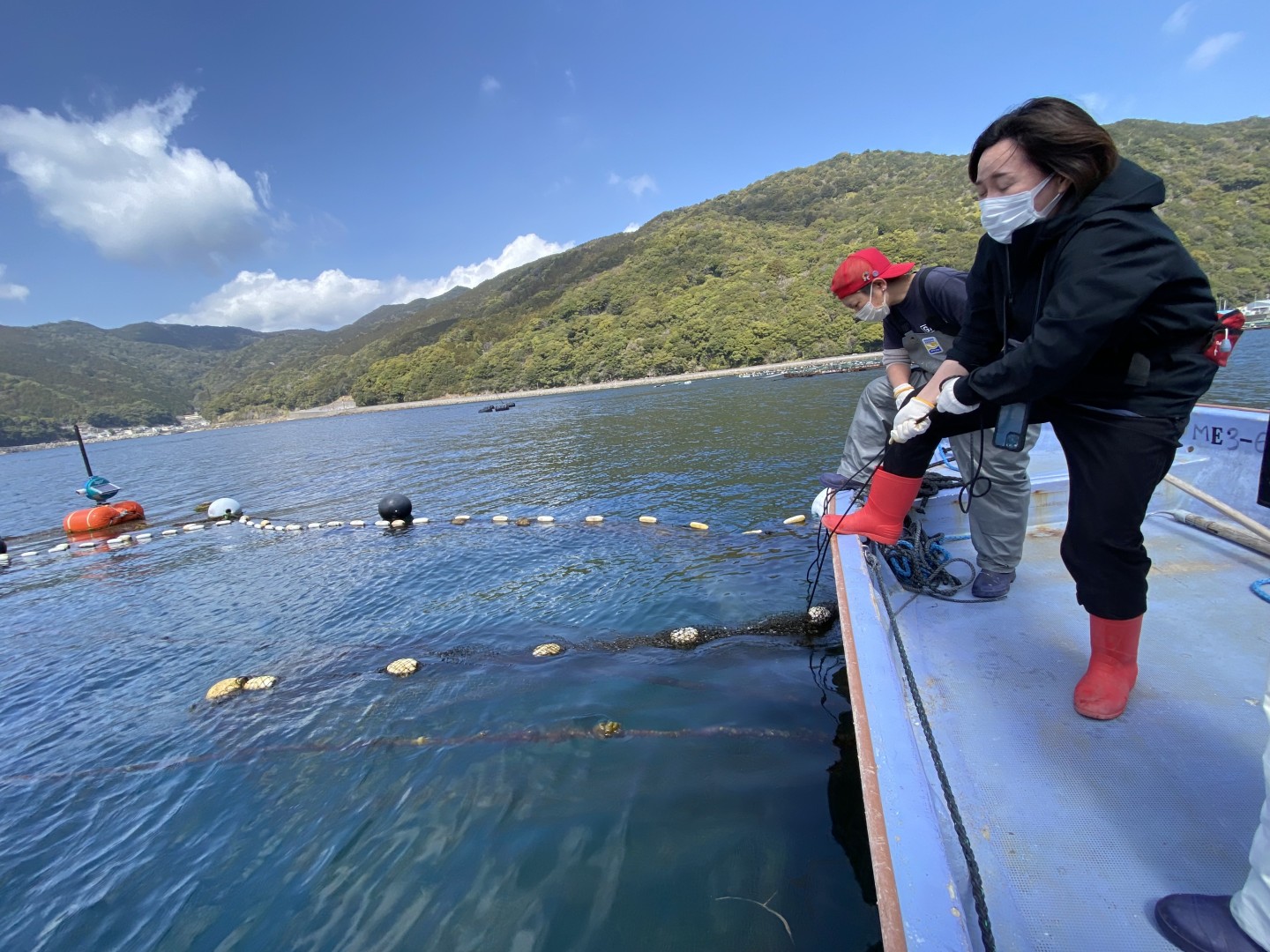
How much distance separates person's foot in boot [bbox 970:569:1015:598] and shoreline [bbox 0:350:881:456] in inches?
2961

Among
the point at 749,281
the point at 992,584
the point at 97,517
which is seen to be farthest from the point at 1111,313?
the point at 749,281

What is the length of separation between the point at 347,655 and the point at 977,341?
7.79 metres

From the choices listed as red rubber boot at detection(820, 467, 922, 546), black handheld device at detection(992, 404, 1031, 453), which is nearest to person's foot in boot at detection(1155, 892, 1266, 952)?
black handheld device at detection(992, 404, 1031, 453)

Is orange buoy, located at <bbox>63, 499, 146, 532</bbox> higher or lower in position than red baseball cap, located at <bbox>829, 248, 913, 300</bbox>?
lower

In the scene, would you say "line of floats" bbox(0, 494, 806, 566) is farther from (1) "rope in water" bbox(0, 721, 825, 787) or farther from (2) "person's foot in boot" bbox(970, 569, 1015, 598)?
(2) "person's foot in boot" bbox(970, 569, 1015, 598)

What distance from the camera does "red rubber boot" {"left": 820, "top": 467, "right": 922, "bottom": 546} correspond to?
365 centimetres

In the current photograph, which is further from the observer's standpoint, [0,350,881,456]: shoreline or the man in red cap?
[0,350,881,456]: shoreline

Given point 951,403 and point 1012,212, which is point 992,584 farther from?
point 1012,212

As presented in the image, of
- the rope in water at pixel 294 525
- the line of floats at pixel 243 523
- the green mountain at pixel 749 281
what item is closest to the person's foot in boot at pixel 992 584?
the line of floats at pixel 243 523

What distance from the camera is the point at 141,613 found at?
10.7 m

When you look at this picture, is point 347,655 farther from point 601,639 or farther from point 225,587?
point 225,587

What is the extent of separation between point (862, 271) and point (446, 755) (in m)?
5.32

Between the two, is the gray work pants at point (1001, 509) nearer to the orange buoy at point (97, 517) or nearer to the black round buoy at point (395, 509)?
the black round buoy at point (395, 509)

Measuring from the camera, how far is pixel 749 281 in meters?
125
